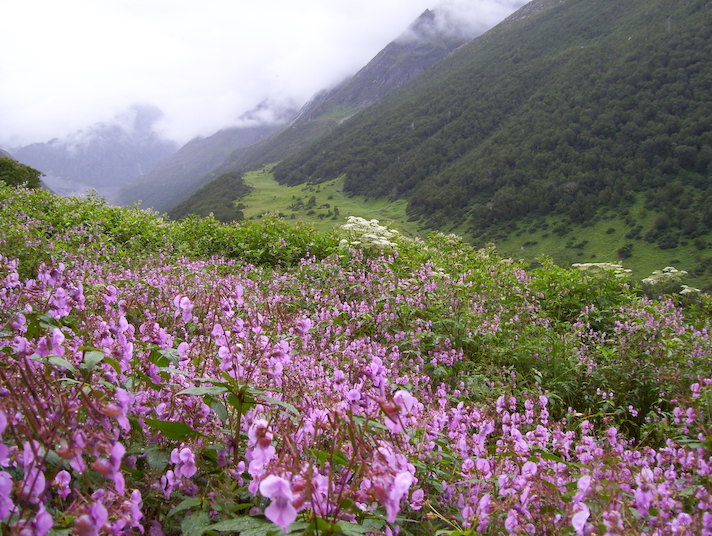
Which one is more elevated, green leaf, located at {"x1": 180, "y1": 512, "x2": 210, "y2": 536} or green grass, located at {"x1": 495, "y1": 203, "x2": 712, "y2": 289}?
green leaf, located at {"x1": 180, "y1": 512, "x2": 210, "y2": 536}

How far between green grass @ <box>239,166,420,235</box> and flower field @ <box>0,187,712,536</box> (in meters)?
91.5

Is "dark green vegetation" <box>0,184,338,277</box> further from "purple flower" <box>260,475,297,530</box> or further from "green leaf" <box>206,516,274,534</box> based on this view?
"purple flower" <box>260,475,297,530</box>

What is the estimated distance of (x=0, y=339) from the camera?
214cm

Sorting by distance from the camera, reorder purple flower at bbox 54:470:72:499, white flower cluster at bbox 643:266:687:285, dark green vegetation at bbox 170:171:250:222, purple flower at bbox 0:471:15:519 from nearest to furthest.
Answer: purple flower at bbox 0:471:15:519, purple flower at bbox 54:470:72:499, white flower cluster at bbox 643:266:687:285, dark green vegetation at bbox 170:171:250:222

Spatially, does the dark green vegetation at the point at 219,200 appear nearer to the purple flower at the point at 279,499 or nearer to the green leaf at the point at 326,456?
the green leaf at the point at 326,456

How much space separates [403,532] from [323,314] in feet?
13.8

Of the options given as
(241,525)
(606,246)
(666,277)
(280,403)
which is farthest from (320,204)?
(241,525)

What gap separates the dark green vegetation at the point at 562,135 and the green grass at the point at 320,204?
4.64 metres

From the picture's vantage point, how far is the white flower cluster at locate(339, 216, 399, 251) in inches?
374

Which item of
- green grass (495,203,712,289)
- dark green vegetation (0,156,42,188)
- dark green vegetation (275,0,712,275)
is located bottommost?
green grass (495,203,712,289)

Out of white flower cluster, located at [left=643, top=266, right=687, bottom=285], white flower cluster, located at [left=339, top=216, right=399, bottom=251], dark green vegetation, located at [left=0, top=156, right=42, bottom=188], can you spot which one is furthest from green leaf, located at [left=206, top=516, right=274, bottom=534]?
dark green vegetation, located at [left=0, top=156, right=42, bottom=188]

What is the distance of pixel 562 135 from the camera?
109 meters

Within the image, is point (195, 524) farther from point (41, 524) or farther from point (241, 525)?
point (41, 524)

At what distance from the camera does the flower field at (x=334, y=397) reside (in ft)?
4.13
